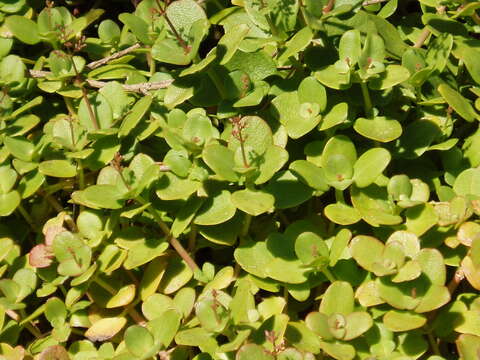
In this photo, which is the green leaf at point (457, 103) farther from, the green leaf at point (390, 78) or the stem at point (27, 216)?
the stem at point (27, 216)

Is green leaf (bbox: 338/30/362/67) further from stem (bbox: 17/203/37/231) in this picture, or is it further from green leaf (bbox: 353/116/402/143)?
stem (bbox: 17/203/37/231)

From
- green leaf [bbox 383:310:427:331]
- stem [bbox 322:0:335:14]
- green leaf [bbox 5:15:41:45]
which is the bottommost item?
green leaf [bbox 383:310:427:331]

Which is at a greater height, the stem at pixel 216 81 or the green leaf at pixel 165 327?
the stem at pixel 216 81

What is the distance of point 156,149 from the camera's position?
1.76 m

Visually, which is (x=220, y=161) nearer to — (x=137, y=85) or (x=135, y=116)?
(x=135, y=116)

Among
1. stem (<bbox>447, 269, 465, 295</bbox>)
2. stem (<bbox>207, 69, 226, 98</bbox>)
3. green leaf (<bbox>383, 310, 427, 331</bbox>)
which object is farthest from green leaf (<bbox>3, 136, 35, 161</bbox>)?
stem (<bbox>447, 269, 465, 295</bbox>)

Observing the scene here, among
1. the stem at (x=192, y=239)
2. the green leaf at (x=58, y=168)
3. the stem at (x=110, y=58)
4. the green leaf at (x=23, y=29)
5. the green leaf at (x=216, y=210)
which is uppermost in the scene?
the green leaf at (x=23, y=29)

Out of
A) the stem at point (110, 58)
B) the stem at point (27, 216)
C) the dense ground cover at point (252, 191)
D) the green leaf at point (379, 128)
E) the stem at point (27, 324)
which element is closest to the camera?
the dense ground cover at point (252, 191)

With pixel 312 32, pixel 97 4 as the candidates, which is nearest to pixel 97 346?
pixel 312 32

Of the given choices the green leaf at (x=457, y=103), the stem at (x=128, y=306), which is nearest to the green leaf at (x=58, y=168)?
the stem at (x=128, y=306)

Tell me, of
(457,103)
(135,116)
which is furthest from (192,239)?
(457,103)

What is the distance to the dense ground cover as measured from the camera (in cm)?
141

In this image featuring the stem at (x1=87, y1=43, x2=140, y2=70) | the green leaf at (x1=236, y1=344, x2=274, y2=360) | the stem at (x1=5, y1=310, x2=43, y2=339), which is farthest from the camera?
the stem at (x1=87, y1=43, x2=140, y2=70)

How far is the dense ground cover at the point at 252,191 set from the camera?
55.6 inches
